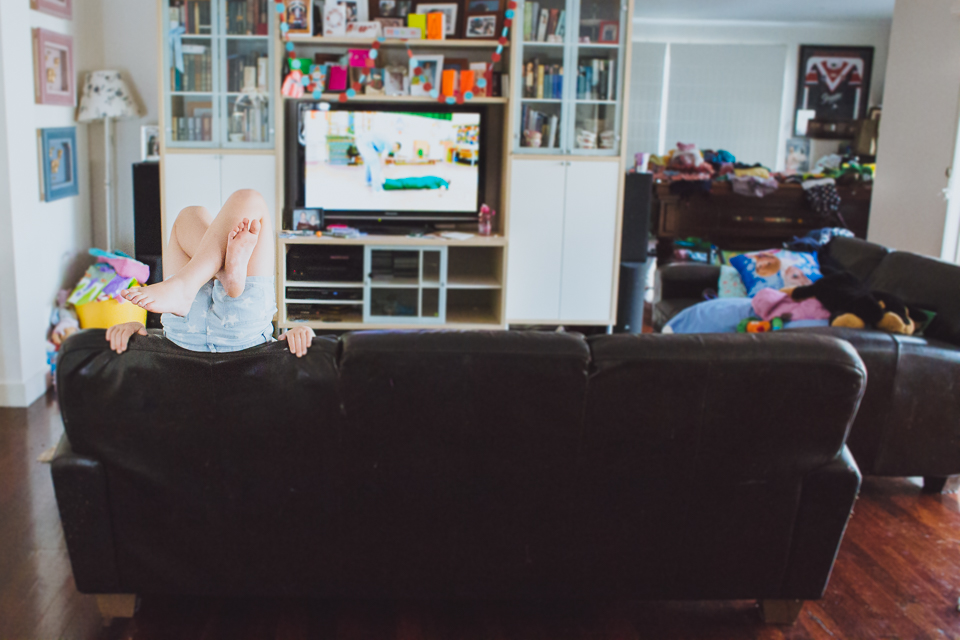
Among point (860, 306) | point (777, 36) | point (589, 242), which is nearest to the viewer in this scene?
point (860, 306)

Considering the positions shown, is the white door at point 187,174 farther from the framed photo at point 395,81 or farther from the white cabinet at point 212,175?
the framed photo at point 395,81

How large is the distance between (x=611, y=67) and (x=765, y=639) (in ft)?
11.4

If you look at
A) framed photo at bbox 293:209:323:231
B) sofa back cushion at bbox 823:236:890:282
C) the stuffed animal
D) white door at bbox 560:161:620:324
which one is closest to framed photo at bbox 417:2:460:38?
white door at bbox 560:161:620:324

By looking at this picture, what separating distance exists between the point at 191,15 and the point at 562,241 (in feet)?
7.69

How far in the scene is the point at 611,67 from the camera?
15.1 ft

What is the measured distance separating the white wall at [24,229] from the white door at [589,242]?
2.58m

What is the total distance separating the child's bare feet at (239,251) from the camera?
4.57 feet

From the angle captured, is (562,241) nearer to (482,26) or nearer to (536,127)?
(536,127)

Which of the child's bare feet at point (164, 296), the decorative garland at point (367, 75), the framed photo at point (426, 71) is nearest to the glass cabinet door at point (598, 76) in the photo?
the decorative garland at point (367, 75)

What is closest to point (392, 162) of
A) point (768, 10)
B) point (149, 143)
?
point (149, 143)

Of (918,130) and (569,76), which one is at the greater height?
(569,76)

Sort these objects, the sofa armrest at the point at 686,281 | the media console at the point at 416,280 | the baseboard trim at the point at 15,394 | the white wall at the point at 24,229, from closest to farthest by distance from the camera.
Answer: the white wall at the point at 24,229 < the baseboard trim at the point at 15,394 < the sofa armrest at the point at 686,281 < the media console at the point at 416,280

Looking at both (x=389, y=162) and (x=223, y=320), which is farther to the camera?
(x=389, y=162)

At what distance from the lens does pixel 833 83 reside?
8.54m
